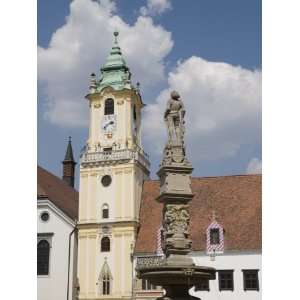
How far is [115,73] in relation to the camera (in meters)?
36.9

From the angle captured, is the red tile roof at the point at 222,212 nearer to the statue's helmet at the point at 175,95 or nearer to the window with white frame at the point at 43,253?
the window with white frame at the point at 43,253

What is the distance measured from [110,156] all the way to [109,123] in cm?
231

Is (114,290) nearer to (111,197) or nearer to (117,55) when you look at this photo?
(111,197)

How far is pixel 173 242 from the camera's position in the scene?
12.4 metres

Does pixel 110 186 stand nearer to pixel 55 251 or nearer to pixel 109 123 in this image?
pixel 109 123

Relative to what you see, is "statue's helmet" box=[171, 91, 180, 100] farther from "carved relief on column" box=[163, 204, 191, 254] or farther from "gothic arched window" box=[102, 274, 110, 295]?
"gothic arched window" box=[102, 274, 110, 295]

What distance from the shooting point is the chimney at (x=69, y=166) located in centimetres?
4681

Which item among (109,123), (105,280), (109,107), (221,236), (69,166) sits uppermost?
(109,107)

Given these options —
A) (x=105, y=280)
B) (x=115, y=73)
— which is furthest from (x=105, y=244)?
(x=115, y=73)

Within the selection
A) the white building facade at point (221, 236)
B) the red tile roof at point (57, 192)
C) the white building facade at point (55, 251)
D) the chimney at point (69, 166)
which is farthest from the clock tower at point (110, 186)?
the chimney at point (69, 166)

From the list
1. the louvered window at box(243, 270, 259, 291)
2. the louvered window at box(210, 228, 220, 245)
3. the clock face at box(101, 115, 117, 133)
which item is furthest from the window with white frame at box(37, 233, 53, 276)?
the louvered window at box(243, 270, 259, 291)
